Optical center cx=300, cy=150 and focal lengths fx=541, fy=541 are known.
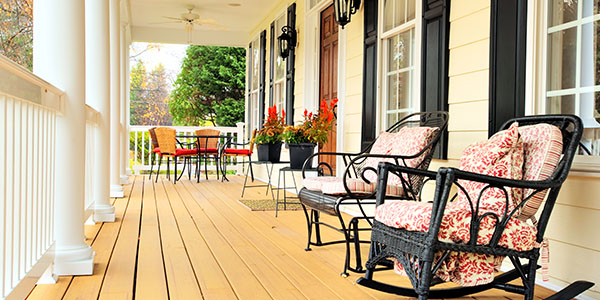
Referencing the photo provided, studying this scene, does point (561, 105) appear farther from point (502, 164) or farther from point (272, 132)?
point (272, 132)

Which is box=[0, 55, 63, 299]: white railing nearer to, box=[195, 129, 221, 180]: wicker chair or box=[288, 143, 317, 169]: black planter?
box=[288, 143, 317, 169]: black planter

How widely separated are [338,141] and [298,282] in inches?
124

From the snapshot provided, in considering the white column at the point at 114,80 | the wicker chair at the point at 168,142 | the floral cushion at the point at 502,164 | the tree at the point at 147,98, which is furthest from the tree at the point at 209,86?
the floral cushion at the point at 502,164

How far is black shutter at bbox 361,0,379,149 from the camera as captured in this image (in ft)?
15.6

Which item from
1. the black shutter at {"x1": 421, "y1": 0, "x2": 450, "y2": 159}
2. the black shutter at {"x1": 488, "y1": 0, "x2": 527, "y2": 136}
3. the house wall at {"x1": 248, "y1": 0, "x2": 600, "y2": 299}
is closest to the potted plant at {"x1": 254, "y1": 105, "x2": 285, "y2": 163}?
the house wall at {"x1": 248, "y1": 0, "x2": 600, "y2": 299}

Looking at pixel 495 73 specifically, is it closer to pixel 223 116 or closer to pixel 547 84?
pixel 547 84

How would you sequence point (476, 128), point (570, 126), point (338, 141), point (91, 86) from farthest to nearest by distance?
point (338, 141) < point (91, 86) < point (476, 128) < point (570, 126)

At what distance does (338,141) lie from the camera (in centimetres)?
571

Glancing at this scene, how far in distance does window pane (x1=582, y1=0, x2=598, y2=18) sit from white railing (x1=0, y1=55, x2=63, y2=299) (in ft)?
7.83

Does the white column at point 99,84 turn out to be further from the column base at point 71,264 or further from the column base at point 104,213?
the column base at point 71,264

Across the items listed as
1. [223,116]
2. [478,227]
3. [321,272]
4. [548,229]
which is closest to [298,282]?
[321,272]

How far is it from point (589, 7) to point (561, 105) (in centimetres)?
47

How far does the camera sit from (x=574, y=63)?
2.58 m

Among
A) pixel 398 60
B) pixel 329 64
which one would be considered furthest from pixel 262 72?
pixel 398 60
